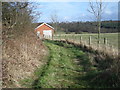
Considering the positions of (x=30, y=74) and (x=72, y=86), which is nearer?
(x=72, y=86)

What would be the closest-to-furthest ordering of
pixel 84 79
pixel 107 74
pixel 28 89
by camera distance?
pixel 28 89 → pixel 107 74 → pixel 84 79

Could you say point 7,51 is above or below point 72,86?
above

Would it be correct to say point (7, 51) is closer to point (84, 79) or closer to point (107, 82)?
point (84, 79)

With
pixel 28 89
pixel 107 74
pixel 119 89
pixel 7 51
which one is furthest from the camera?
pixel 7 51

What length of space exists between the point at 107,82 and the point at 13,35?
5.77 meters

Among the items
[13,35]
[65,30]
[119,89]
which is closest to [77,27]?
[65,30]

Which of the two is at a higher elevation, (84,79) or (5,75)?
(5,75)

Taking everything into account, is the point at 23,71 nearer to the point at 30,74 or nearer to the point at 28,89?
the point at 30,74

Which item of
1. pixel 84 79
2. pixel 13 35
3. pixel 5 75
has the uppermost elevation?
pixel 13 35

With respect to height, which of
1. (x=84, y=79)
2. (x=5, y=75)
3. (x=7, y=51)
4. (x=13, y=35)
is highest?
(x=13, y=35)

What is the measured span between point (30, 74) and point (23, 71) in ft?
1.13

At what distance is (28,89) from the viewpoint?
631 centimetres

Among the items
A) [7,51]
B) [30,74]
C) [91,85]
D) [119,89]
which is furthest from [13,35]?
[119,89]

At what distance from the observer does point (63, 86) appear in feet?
21.8
